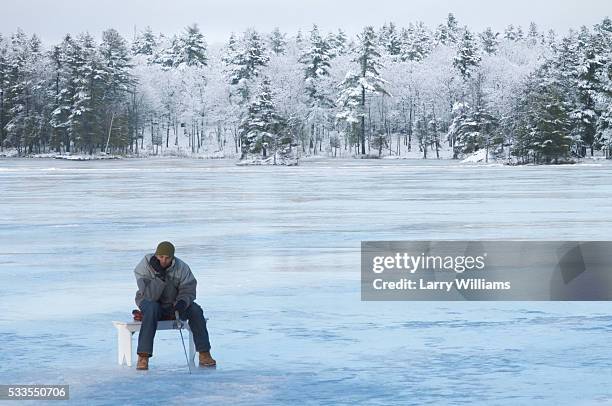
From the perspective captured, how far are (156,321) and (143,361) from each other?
0.34 meters

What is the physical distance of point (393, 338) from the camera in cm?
1127

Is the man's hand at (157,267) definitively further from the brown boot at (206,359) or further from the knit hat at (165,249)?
the brown boot at (206,359)

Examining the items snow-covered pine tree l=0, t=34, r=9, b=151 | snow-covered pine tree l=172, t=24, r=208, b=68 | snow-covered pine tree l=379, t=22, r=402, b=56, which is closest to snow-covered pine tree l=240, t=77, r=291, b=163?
snow-covered pine tree l=0, t=34, r=9, b=151

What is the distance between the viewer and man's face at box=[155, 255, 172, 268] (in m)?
9.40

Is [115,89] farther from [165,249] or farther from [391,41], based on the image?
[165,249]

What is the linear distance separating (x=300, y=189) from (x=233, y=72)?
9751 cm

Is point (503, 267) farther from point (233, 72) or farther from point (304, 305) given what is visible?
point (233, 72)

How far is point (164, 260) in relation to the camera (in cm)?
945

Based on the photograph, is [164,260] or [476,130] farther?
[476,130]

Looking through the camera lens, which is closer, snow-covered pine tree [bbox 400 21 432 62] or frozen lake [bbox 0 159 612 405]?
frozen lake [bbox 0 159 612 405]

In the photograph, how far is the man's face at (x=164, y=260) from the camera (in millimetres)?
9398

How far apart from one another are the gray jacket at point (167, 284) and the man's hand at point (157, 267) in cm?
4

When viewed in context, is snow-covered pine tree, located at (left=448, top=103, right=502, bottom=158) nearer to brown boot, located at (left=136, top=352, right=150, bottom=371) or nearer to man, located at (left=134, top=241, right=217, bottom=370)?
man, located at (left=134, top=241, right=217, bottom=370)

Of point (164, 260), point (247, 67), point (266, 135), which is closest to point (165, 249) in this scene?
point (164, 260)
